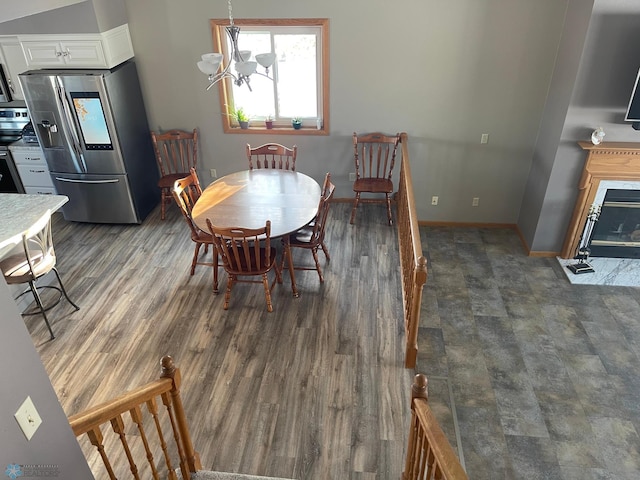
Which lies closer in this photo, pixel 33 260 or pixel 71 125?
pixel 33 260

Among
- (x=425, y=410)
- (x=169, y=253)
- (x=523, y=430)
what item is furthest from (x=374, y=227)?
(x=425, y=410)

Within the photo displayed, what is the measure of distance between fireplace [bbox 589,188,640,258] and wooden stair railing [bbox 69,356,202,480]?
4.34 metres

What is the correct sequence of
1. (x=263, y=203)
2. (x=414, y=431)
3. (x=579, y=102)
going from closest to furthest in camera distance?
(x=414, y=431), (x=579, y=102), (x=263, y=203)

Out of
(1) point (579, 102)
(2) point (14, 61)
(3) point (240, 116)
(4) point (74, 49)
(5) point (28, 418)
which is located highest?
(4) point (74, 49)

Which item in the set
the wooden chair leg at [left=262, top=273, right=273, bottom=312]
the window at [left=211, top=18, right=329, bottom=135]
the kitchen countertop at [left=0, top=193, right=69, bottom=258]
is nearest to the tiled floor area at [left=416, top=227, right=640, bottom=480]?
the wooden chair leg at [left=262, top=273, right=273, bottom=312]

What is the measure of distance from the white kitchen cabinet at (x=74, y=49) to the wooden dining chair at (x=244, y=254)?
2.36 m

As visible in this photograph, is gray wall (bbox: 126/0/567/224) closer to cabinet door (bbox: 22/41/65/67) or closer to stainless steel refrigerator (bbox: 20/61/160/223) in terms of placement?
stainless steel refrigerator (bbox: 20/61/160/223)

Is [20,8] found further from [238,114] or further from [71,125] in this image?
[238,114]

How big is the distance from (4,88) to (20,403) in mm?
5277

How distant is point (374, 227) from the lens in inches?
215

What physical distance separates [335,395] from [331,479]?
630 millimetres

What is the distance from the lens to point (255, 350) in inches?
150

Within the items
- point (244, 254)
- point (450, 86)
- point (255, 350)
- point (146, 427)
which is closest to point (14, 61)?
point (244, 254)

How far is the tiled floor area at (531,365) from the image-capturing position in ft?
10.1
